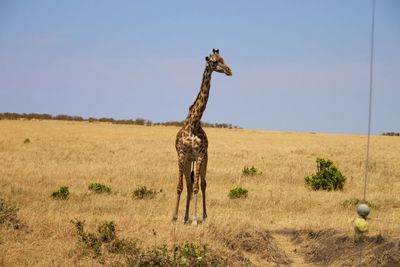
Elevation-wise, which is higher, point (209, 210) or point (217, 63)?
point (217, 63)

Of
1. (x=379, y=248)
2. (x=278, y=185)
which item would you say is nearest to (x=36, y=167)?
(x=278, y=185)

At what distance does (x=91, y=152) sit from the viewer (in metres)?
30.8

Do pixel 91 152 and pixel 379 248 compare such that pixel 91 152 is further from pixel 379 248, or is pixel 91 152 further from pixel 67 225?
pixel 379 248

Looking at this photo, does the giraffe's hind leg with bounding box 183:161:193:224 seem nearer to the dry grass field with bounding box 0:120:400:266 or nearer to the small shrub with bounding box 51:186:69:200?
the dry grass field with bounding box 0:120:400:266

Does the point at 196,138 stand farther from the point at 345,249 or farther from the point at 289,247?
the point at 345,249

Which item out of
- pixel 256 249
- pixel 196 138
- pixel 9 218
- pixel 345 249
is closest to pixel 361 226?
pixel 345 249

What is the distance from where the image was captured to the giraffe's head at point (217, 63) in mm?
11969

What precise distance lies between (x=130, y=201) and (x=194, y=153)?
3.91m

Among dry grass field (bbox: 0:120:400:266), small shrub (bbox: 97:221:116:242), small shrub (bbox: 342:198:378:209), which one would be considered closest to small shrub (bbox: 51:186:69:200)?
dry grass field (bbox: 0:120:400:266)

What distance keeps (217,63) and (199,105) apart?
1039 millimetres

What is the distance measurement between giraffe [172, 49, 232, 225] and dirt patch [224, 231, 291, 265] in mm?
1247

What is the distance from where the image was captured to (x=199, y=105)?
12164 mm

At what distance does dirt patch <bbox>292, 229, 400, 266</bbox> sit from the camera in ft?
32.1

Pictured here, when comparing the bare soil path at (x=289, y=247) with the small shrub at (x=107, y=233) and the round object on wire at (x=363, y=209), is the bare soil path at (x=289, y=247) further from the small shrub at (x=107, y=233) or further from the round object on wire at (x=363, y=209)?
the small shrub at (x=107, y=233)
